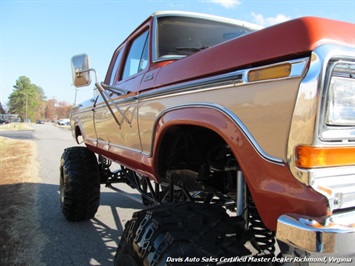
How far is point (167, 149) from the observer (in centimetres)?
241

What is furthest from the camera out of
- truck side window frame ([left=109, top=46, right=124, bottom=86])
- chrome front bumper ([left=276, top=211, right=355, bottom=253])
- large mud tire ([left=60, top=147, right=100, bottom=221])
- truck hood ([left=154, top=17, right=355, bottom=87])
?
large mud tire ([left=60, top=147, right=100, bottom=221])

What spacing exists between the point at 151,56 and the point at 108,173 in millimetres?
2804

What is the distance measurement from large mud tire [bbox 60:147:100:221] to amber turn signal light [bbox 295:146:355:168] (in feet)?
11.6

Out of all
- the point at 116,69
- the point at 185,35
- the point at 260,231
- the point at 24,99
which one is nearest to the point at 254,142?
the point at 260,231

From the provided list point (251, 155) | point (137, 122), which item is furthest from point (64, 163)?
point (251, 155)

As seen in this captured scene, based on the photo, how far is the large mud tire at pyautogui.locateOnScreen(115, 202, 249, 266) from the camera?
1553mm

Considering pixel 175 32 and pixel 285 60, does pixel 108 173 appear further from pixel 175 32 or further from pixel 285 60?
pixel 285 60

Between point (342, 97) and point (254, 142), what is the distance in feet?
1.28

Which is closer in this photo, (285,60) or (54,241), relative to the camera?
(285,60)

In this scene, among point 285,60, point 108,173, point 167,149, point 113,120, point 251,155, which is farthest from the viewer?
point 108,173

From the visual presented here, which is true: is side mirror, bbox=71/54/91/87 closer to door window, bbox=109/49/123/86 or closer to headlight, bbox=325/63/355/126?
door window, bbox=109/49/123/86

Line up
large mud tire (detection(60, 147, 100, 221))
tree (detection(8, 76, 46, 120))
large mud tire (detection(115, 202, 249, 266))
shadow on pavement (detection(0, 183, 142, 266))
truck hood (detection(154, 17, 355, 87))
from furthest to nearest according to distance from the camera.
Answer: tree (detection(8, 76, 46, 120)), large mud tire (detection(60, 147, 100, 221)), shadow on pavement (detection(0, 183, 142, 266)), large mud tire (detection(115, 202, 249, 266)), truck hood (detection(154, 17, 355, 87))

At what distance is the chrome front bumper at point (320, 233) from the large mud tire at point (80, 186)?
3506 mm

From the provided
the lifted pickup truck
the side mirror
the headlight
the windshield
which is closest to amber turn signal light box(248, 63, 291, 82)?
the lifted pickup truck
